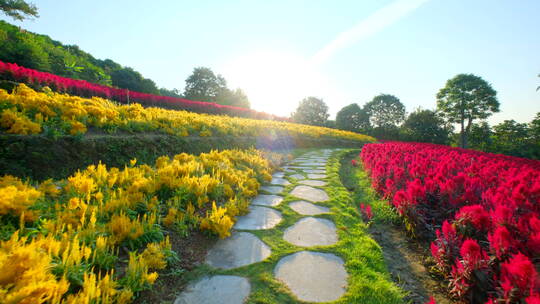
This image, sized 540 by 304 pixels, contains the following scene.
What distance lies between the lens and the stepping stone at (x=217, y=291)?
149 cm

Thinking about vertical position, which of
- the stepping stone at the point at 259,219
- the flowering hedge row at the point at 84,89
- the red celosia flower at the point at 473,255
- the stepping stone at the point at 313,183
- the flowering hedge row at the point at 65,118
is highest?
the flowering hedge row at the point at 84,89

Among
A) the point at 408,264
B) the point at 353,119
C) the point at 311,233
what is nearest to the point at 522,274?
the point at 408,264

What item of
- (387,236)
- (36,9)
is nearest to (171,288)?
(387,236)

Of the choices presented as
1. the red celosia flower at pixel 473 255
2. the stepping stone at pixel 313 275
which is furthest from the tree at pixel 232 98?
the red celosia flower at pixel 473 255

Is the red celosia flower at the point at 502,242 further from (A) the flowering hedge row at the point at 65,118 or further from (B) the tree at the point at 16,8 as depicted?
(B) the tree at the point at 16,8

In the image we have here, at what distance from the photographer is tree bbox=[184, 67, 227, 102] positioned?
45.2 metres

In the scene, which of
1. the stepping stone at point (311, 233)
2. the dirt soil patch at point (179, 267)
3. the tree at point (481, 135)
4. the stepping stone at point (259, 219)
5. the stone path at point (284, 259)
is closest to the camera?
the dirt soil patch at point (179, 267)

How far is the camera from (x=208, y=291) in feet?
5.16

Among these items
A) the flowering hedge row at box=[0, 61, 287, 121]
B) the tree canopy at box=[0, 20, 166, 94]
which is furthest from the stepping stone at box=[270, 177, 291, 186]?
the tree canopy at box=[0, 20, 166, 94]

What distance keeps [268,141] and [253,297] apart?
7.74 meters

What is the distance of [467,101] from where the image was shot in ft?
106

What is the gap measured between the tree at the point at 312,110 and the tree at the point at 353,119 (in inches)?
173

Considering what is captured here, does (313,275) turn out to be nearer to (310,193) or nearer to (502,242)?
(502,242)

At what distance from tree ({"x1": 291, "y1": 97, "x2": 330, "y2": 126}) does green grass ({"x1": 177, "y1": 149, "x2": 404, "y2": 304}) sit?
3994 centimetres
